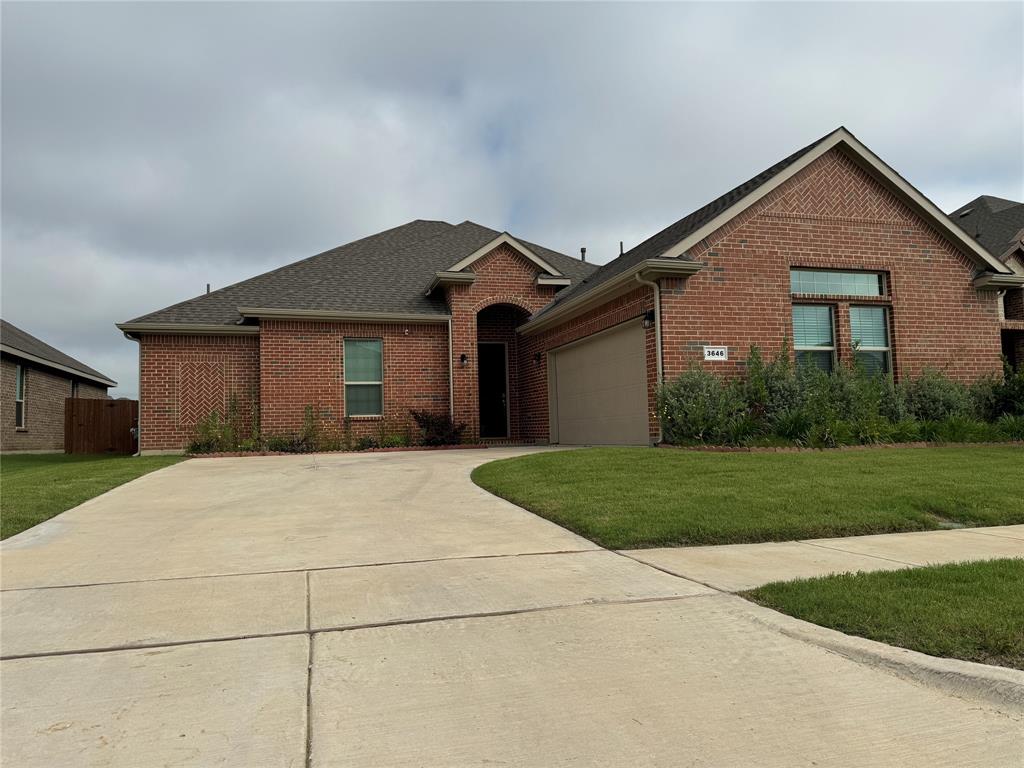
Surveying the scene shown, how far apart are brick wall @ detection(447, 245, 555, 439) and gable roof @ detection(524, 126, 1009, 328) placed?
3196 mm

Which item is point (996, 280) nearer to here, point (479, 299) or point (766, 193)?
point (766, 193)

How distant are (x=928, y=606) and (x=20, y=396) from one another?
89.6ft

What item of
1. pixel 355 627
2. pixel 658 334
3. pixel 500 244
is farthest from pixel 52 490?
pixel 500 244

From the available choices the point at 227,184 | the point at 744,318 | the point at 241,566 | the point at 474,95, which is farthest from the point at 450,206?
the point at 241,566

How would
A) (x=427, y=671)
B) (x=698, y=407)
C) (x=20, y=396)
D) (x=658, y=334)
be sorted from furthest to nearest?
(x=20, y=396), (x=658, y=334), (x=698, y=407), (x=427, y=671)

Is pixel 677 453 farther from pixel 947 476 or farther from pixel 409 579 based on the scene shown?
pixel 409 579

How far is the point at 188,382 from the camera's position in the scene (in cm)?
1686

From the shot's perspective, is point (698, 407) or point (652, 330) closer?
point (698, 407)

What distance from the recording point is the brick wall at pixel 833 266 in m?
12.9

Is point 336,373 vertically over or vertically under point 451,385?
over

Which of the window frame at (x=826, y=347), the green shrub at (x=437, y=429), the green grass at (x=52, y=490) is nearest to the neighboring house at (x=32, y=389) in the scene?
the green grass at (x=52, y=490)

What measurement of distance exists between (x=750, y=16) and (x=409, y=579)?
35.9 feet

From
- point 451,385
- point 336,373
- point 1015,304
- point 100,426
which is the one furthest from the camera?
point 100,426

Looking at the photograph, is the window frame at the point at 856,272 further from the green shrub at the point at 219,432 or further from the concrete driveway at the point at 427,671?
the green shrub at the point at 219,432
